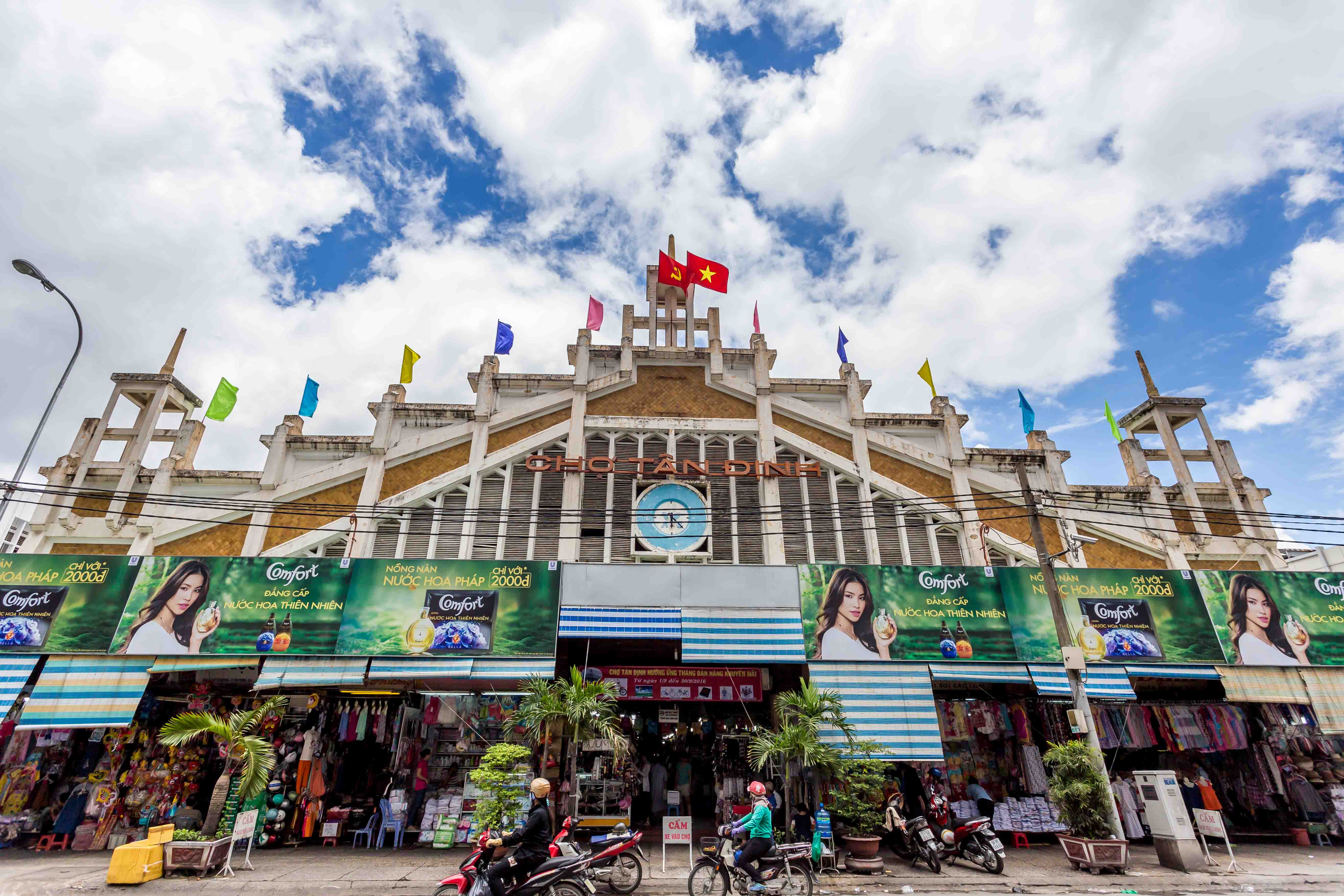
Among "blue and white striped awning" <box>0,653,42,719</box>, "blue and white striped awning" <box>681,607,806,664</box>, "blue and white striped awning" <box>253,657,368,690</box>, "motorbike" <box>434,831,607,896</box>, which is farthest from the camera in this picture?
"blue and white striped awning" <box>681,607,806,664</box>

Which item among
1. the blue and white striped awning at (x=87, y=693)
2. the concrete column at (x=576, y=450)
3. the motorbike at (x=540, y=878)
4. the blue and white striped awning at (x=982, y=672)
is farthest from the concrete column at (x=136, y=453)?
the blue and white striped awning at (x=982, y=672)

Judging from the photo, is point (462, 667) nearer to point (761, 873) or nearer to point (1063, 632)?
point (761, 873)

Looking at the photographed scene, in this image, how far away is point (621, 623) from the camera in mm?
15641

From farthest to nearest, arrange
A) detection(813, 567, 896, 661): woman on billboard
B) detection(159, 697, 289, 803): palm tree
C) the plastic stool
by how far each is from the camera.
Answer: detection(813, 567, 896, 661): woman on billboard
the plastic stool
detection(159, 697, 289, 803): palm tree

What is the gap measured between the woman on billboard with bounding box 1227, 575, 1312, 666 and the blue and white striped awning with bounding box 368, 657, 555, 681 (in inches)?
674

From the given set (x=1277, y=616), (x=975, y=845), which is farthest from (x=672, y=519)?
(x=1277, y=616)

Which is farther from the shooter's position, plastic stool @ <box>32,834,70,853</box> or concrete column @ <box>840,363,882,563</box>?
concrete column @ <box>840,363,882,563</box>

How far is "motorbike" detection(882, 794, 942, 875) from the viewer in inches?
521

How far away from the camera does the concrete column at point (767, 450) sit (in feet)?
59.1

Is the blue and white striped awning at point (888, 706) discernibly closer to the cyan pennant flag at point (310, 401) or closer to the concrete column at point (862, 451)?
the concrete column at point (862, 451)

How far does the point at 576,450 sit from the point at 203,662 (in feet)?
33.4

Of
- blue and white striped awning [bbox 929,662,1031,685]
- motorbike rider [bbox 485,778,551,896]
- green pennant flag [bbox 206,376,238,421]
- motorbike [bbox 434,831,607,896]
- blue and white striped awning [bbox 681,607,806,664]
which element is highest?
green pennant flag [bbox 206,376,238,421]

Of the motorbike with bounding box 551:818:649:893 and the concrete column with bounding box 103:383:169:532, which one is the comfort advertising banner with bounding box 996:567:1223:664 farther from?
the concrete column with bounding box 103:383:169:532

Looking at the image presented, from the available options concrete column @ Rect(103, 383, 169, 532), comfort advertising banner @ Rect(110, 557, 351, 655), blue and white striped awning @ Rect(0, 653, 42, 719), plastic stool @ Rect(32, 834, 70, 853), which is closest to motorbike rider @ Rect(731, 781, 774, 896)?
comfort advertising banner @ Rect(110, 557, 351, 655)
